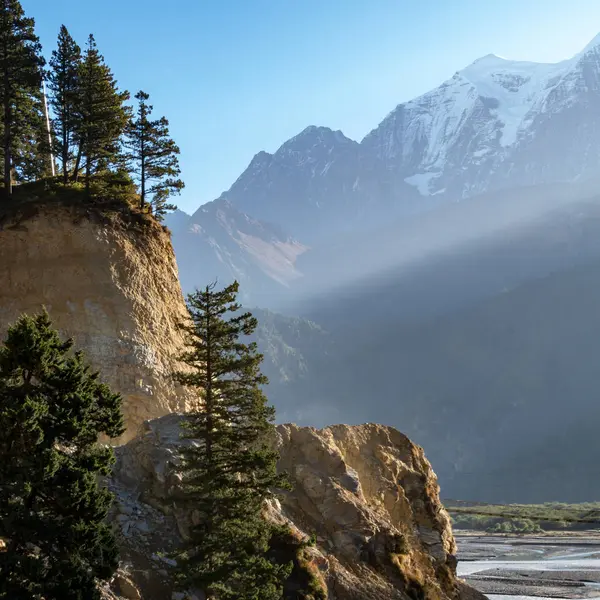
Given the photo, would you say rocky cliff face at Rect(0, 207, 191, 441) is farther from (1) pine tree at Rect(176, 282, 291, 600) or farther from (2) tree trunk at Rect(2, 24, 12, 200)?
(1) pine tree at Rect(176, 282, 291, 600)

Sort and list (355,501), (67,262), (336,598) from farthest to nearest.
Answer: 1. (67,262)
2. (355,501)
3. (336,598)

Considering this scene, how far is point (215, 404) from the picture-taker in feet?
90.8

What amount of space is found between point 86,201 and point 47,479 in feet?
86.8

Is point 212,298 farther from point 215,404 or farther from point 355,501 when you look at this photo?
point 355,501

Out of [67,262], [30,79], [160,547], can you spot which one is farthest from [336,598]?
[30,79]

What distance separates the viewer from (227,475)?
27.7 meters

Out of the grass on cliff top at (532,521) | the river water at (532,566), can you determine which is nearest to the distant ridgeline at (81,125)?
the river water at (532,566)

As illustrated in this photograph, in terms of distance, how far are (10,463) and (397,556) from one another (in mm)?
22933

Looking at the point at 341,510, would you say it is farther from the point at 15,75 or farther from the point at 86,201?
the point at 15,75

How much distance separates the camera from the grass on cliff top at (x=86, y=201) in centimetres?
4153

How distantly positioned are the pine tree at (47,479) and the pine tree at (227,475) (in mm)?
4976

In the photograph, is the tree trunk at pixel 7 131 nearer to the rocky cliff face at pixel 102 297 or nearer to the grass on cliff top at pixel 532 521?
the rocky cliff face at pixel 102 297

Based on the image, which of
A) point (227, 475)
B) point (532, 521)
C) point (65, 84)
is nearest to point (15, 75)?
point (65, 84)

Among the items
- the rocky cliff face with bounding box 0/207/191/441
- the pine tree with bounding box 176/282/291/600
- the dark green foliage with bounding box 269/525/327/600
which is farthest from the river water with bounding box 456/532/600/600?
the pine tree with bounding box 176/282/291/600
